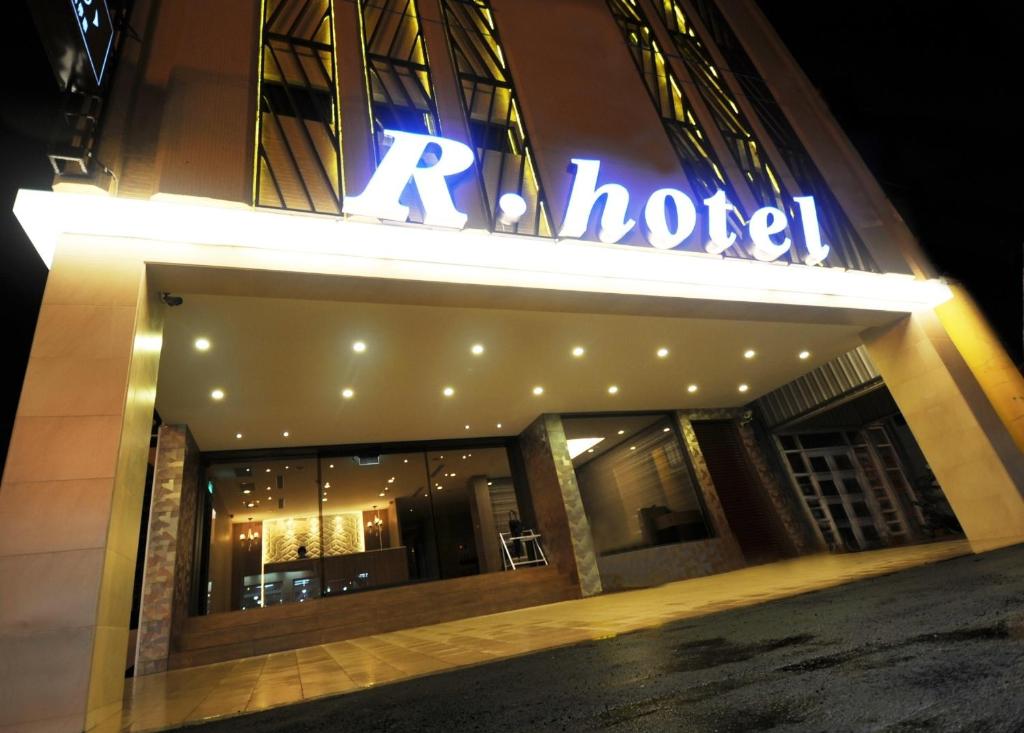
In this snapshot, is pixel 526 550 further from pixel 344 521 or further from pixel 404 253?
pixel 404 253

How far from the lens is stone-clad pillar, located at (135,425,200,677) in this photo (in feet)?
19.0

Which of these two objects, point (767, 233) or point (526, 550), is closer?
point (767, 233)

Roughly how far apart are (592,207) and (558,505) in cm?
546

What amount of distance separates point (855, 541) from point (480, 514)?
7944mm

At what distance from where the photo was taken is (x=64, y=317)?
306 centimetres

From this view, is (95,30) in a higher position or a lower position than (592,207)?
higher

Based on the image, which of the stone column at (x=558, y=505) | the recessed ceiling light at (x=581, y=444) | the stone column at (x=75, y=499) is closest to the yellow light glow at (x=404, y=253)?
Answer: the stone column at (x=75, y=499)

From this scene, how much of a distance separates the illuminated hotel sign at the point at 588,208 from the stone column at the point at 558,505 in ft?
15.2

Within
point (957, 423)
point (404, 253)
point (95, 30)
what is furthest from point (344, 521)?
point (957, 423)

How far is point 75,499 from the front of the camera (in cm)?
264

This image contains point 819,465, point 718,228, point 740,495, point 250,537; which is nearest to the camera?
point 718,228

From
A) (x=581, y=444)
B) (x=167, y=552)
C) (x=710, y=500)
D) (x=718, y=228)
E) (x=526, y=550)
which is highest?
(x=718, y=228)

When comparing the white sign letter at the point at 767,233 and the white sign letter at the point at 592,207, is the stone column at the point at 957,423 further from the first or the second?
the white sign letter at the point at 592,207

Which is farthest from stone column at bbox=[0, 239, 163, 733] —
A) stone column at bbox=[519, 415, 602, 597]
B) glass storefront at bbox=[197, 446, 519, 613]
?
stone column at bbox=[519, 415, 602, 597]
